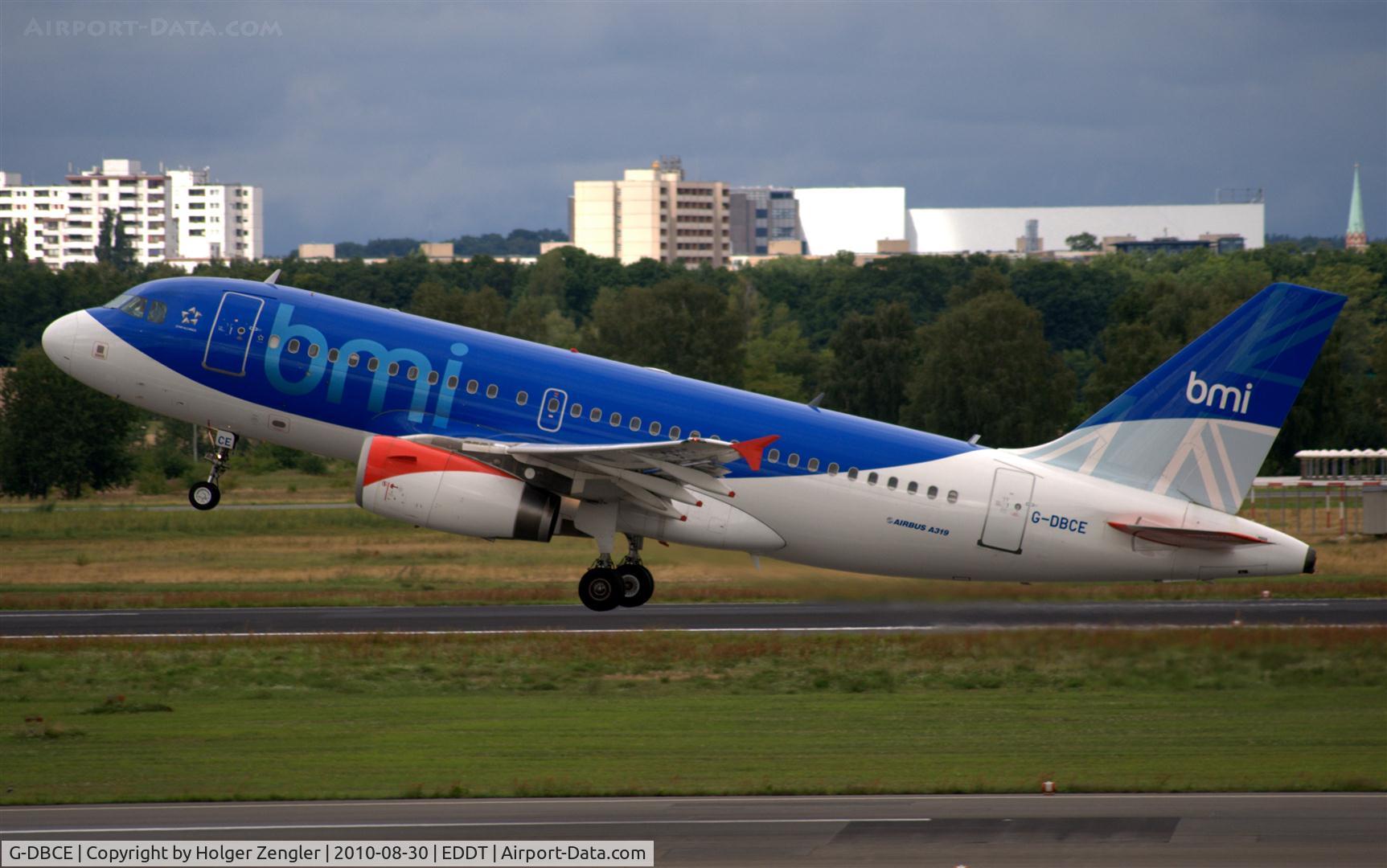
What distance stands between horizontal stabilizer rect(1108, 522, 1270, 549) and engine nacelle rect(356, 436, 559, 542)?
12.7 meters

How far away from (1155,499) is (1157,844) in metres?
9.22

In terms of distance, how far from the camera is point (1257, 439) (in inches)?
1382

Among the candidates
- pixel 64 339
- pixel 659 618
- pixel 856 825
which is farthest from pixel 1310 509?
pixel 64 339

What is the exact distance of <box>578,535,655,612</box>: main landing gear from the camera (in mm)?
34469

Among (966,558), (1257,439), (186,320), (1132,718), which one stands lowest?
(1132,718)

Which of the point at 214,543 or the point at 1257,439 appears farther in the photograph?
the point at 214,543

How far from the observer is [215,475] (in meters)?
35.2

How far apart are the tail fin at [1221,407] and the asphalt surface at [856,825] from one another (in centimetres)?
691

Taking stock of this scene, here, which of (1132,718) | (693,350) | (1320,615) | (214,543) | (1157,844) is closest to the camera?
(1157,844)

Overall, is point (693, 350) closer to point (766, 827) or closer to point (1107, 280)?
point (1107, 280)

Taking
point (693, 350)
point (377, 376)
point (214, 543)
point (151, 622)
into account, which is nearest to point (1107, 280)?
point (693, 350)

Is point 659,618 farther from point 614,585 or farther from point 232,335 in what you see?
point 232,335

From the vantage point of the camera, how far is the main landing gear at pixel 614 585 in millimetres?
34469

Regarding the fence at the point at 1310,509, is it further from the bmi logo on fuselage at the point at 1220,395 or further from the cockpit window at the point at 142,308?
the cockpit window at the point at 142,308
